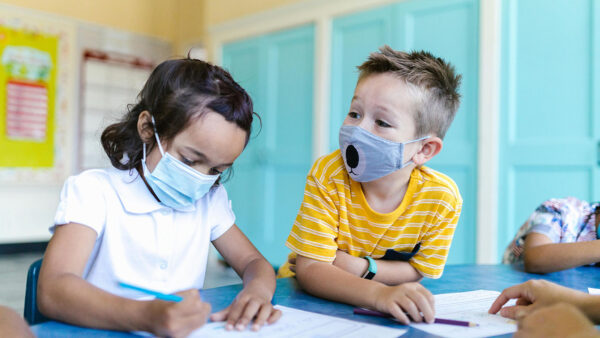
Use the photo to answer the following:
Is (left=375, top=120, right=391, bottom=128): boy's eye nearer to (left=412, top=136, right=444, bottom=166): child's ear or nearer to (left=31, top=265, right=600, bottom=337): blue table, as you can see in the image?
(left=412, top=136, right=444, bottom=166): child's ear

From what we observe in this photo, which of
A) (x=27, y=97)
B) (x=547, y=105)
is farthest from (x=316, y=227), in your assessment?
(x=27, y=97)

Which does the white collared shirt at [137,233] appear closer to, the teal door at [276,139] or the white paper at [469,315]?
the white paper at [469,315]

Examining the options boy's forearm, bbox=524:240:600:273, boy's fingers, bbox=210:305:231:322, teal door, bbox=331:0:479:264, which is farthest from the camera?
teal door, bbox=331:0:479:264

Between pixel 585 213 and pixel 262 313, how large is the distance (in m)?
1.13

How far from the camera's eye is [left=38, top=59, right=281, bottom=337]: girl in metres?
0.98

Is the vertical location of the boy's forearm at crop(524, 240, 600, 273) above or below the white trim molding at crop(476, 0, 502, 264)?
below

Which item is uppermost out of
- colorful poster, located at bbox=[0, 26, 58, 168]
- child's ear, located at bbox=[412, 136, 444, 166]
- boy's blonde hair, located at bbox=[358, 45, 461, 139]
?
colorful poster, located at bbox=[0, 26, 58, 168]

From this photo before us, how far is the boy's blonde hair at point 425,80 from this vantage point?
1.02m

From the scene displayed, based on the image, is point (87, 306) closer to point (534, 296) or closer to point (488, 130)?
point (534, 296)

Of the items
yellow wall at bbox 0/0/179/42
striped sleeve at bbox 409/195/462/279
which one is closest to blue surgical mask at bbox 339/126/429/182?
striped sleeve at bbox 409/195/462/279

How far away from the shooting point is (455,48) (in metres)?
2.85

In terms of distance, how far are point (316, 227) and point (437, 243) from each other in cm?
25

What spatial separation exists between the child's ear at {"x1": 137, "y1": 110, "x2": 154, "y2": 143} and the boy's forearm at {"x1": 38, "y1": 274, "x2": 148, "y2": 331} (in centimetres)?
37

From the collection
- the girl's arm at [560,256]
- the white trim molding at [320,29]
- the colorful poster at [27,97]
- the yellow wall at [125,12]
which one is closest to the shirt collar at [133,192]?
the girl's arm at [560,256]
